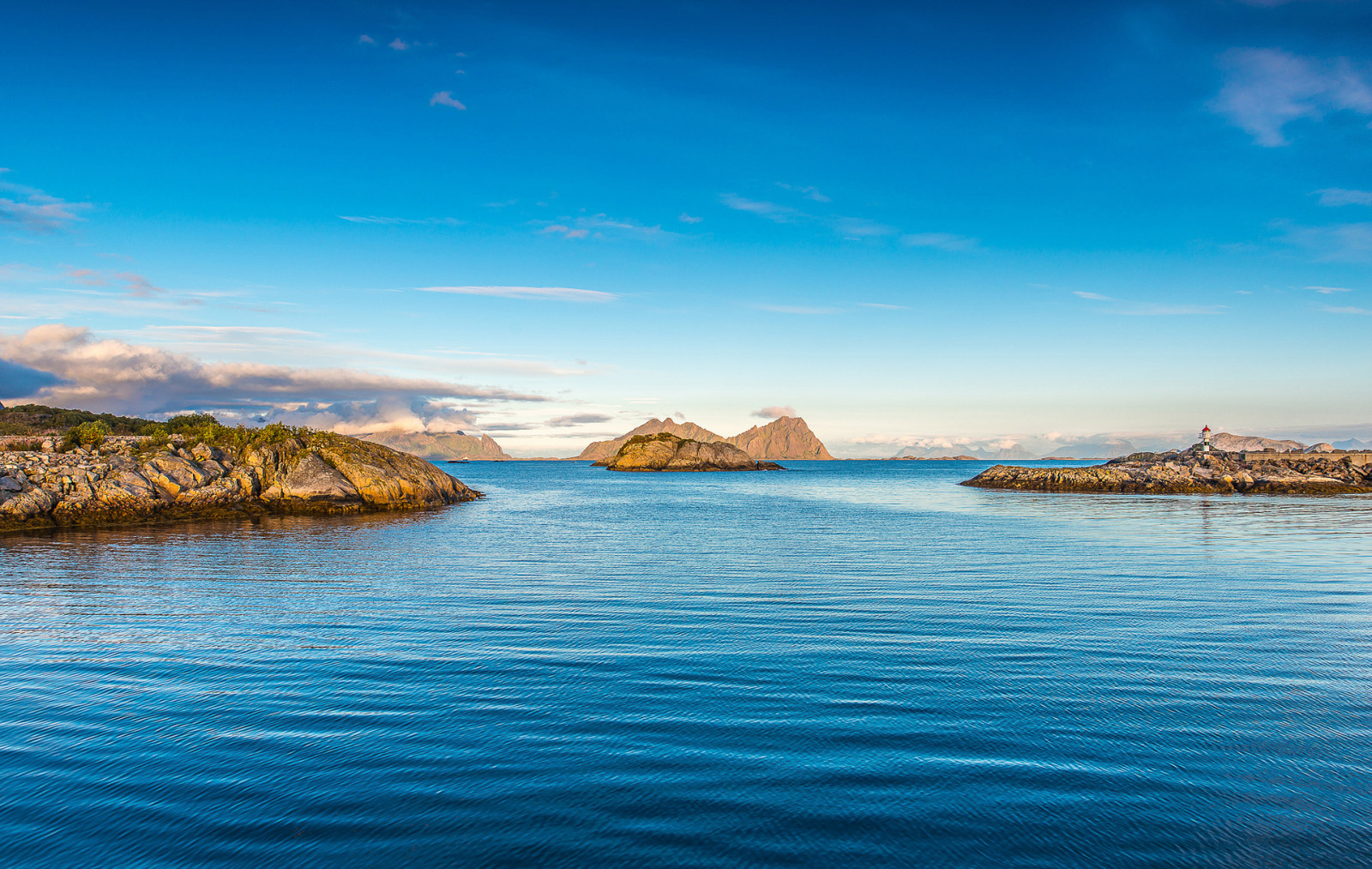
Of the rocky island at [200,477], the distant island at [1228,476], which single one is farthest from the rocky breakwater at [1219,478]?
the rocky island at [200,477]

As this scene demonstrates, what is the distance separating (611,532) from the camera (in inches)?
1464

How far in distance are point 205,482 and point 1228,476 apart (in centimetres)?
9548

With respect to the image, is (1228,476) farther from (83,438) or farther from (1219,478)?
(83,438)

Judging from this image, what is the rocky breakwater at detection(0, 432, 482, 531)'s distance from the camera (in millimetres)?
36312

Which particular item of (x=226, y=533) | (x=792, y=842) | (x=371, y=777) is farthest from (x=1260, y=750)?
(x=226, y=533)

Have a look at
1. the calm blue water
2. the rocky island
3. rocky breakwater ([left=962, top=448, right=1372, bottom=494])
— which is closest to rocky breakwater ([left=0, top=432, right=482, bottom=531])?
the rocky island

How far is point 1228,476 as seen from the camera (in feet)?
251

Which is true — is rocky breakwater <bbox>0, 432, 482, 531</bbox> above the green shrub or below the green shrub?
below

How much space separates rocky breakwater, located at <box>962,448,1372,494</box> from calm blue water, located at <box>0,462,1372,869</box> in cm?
6213

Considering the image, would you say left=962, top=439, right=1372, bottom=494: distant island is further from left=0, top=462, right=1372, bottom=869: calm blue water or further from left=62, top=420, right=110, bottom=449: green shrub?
left=62, top=420, right=110, bottom=449: green shrub

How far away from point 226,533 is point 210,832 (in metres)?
31.9

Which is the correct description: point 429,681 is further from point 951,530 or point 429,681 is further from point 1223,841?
point 951,530

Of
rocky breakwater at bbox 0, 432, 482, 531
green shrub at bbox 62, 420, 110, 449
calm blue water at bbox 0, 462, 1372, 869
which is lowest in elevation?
calm blue water at bbox 0, 462, 1372, 869

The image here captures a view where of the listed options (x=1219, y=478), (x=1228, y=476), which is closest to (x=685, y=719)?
(x=1219, y=478)
